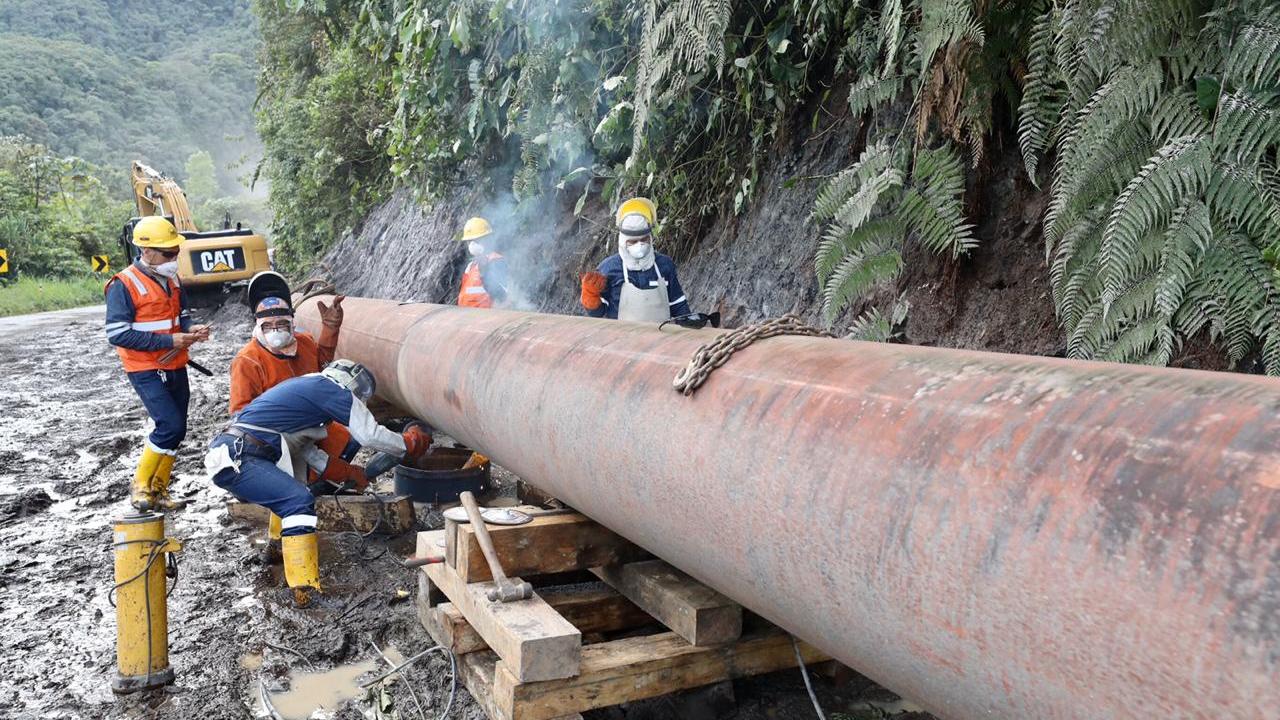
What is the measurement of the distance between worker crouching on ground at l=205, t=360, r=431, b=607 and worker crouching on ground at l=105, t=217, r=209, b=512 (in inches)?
57.0

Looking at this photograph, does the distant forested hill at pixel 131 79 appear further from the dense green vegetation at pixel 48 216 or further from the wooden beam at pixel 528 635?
the wooden beam at pixel 528 635

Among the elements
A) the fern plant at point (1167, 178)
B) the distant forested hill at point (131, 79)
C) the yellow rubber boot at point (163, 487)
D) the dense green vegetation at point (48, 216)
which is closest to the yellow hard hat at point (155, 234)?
the yellow rubber boot at point (163, 487)

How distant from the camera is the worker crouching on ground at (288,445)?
4137 millimetres

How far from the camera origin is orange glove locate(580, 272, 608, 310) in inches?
216

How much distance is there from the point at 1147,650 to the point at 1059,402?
44 centimetres

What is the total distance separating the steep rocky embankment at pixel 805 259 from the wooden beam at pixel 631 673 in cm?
182

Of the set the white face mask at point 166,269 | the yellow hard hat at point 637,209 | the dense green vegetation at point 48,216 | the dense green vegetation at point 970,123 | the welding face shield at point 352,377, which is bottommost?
the dense green vegetation at point 48,216

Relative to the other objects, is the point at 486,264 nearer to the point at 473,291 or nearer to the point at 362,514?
the point at 473,291

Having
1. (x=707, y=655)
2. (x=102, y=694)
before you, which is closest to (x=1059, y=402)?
(x=707, y=655)

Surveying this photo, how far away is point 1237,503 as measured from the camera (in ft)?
4.00

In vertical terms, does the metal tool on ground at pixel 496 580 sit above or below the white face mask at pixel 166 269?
below

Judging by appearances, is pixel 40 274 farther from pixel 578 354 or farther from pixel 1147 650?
pixel 1147 650

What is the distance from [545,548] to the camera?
3283 mm

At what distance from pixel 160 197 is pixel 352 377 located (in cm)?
1291
